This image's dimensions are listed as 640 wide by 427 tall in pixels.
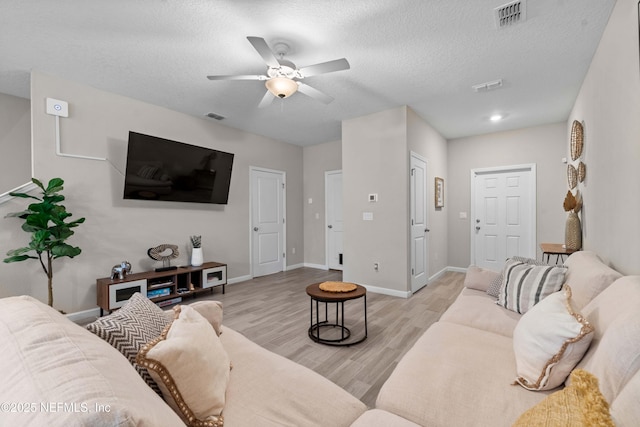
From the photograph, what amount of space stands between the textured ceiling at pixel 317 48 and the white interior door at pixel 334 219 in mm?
2130

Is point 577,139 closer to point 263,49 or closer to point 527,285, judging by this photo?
point 527,285

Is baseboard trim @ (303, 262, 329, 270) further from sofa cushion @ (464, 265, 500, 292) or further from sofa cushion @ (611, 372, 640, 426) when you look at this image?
sofa cushion @ (611, 372, 640, 426)

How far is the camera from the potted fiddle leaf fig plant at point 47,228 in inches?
105

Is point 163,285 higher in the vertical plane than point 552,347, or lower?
lower

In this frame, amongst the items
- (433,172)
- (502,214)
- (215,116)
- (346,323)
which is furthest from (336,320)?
(502,214)

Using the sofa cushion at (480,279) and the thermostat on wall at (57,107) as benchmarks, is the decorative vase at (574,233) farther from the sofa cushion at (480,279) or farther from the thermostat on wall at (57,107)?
the thermostat on wall at (57,107)

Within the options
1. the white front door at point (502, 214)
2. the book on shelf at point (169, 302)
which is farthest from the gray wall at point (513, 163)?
the book on shelf at point (169, 302)

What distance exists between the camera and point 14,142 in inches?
132

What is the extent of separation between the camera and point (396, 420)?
3.35ft

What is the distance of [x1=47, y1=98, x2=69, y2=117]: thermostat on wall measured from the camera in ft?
9.74

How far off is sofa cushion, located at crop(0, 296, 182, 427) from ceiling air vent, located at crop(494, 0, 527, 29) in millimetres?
2865

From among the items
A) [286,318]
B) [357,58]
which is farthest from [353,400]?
[357,58]

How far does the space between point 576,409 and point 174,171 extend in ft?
13.8

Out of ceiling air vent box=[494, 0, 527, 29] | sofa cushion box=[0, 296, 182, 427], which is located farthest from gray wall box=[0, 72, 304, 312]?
ceiling air vent box=[494, 0, 527, 29]
